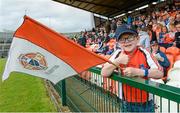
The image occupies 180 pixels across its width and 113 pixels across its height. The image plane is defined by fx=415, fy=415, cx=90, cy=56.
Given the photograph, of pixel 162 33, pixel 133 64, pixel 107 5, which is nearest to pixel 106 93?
pixel 133 64

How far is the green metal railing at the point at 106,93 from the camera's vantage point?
3.01 meters

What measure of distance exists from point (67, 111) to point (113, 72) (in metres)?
3.89

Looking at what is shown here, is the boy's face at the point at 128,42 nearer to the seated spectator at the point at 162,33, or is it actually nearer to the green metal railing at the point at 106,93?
the green metal railing at the point at 106,93

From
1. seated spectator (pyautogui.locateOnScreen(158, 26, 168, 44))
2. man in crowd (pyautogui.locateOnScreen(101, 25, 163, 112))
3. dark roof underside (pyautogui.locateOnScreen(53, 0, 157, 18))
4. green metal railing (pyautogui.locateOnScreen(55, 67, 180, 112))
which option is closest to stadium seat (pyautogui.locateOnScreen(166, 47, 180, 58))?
green metal railing (pyautogui.locateOnScreen(55, 67, 180, 112))

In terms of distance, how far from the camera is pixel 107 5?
37.0 meters

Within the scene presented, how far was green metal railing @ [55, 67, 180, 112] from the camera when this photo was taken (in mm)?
3010

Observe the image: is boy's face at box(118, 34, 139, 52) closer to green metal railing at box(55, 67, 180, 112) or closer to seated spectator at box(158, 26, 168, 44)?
green metal railing at box(55, 67, 180, 112)

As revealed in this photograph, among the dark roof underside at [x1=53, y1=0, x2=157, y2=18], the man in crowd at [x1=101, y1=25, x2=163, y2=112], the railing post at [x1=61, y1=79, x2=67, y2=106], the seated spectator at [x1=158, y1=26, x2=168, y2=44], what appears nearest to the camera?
the man in crowd at [x1=101, y1=25, x2=163, y2=112]

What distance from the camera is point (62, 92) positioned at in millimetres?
8641

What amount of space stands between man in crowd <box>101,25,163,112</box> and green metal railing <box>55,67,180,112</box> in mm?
69

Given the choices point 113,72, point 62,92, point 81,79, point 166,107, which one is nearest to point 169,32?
point 62,92

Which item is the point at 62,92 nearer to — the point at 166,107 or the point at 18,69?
the point at 18,69

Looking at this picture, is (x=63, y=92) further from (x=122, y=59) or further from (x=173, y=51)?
(x=122, y=59)

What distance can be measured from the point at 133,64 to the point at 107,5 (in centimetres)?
3332
